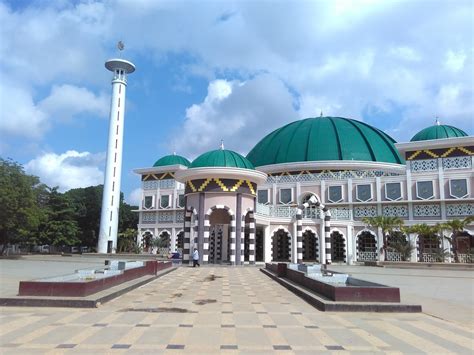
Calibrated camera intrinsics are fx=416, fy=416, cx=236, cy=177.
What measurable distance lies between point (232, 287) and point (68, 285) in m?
5.44

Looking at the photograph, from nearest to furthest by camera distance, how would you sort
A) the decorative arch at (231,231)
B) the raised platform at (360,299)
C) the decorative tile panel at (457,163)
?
the raised platform at (360,299), the decorative arch at (231,231), the decorative tile panel at (457,163)

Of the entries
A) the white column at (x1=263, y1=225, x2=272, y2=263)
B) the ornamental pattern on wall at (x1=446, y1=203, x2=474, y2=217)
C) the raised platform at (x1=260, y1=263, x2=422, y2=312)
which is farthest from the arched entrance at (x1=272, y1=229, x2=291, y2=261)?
the raised platform at (x1=260, y1=263, x2=422, y2=312)

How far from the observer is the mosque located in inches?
994

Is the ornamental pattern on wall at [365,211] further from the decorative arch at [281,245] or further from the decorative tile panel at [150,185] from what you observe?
the decorative tile panel at [150,185]

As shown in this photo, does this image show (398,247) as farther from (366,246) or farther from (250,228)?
(250,228)

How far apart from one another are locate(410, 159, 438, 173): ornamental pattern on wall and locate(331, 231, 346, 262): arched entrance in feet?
27.2

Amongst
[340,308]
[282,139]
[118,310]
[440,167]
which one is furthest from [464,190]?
[118,310]

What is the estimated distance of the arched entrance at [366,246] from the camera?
3409 centimetres

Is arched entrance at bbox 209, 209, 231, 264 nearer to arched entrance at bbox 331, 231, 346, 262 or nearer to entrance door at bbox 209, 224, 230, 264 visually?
entrance door at bbox 209, 224, 230, 264

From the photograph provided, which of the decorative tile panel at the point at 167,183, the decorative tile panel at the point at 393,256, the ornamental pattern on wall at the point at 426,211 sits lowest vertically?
the decorative tile panel at the point at 393,256

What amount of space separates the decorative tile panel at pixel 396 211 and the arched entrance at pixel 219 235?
49.0 feet

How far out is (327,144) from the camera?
42.4m

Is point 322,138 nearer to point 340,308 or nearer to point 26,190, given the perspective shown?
point 26,190

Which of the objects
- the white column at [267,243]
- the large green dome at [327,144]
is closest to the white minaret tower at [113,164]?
the large green dome at [327,144]
